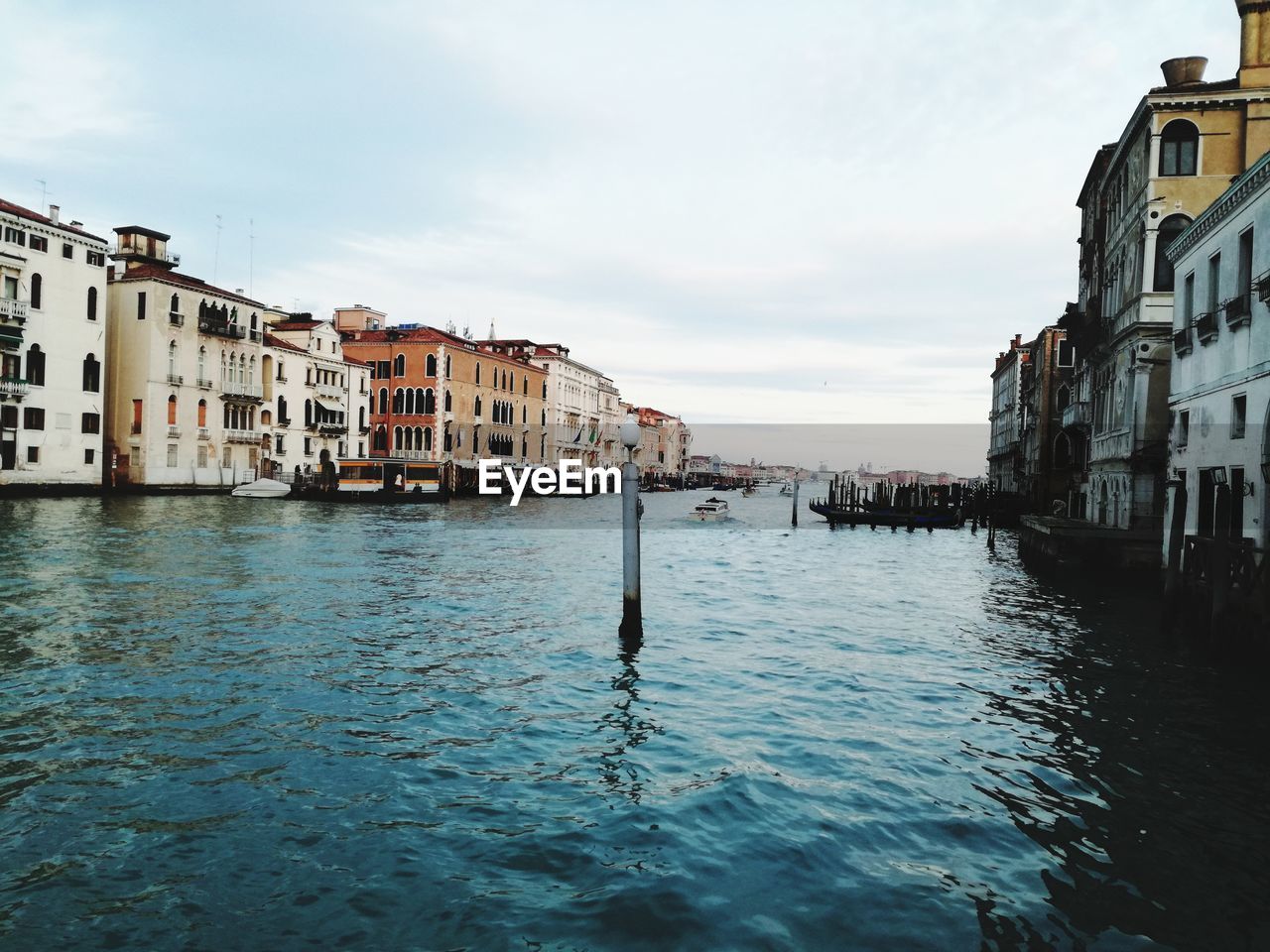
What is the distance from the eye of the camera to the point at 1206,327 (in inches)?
634

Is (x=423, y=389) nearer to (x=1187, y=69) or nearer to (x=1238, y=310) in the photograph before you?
(x=1187, y=69)

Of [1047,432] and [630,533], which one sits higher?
[1047,432]

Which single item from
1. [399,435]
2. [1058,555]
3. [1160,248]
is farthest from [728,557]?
[399,435]

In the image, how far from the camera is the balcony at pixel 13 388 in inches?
1464

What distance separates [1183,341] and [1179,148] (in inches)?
341

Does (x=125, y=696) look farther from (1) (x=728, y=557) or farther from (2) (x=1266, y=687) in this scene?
(1) (x=728, y=557)

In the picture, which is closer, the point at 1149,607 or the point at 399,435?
the point at 1149,607

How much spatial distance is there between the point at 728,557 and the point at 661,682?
17648mm

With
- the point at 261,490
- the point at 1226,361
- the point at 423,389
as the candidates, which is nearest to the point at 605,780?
the point at 1226,361

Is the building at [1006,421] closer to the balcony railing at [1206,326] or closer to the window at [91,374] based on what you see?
the balcony railing at [1206,326]

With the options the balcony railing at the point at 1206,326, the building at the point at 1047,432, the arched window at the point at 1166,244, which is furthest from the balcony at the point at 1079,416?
the balcony railing at the point at 1206,326

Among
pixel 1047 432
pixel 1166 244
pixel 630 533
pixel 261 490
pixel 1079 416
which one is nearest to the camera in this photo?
pixel 630 533

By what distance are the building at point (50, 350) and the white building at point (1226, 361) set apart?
41.4m

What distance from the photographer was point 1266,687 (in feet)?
34.3
